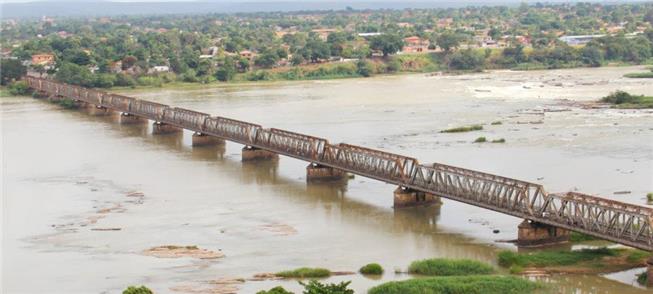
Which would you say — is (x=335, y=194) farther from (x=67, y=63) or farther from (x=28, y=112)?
(x=67, y=63)

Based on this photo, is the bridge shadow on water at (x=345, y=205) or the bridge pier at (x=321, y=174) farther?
the bridge pier at (x=321, y=174)

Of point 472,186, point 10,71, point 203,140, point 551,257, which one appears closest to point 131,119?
point 203,140

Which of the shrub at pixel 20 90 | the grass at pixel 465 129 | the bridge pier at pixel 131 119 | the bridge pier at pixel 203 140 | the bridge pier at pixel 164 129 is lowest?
the shrub at pixel 20 90

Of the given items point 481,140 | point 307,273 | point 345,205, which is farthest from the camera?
point 481,140

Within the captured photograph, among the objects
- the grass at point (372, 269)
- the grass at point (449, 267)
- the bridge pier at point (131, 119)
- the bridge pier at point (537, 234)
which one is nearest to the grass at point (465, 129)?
the bridge pier at point (131, 119)

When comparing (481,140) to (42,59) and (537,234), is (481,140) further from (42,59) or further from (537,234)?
(42,59)

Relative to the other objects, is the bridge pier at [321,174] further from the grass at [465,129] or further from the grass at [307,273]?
the grass at [465,129]

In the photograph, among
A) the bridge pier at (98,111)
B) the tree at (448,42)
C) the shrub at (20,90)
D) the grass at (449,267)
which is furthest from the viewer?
the tree at (448,42)
